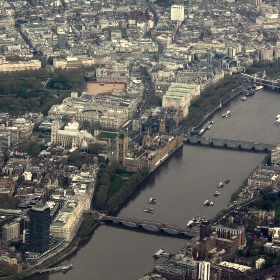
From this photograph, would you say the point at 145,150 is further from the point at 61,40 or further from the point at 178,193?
the point at 61,40

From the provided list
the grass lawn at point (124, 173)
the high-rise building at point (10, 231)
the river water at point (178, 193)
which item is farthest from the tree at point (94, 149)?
the high-rise building at point (10, 231)

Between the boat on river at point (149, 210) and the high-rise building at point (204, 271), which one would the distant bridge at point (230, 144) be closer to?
the boat on river at point (149, 210)

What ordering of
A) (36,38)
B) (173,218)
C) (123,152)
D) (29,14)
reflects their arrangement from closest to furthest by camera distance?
(173,218) < (123,152) < (36,38) < (29,14)

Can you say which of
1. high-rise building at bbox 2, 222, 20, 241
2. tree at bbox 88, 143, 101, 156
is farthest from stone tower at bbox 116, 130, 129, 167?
high-rise building at bbox 2, 222, 20, 241

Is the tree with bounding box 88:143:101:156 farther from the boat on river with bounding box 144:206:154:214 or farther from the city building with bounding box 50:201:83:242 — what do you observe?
the city building with bounding box 50:201:83:242

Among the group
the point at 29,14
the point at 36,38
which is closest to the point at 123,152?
the point at 36,38

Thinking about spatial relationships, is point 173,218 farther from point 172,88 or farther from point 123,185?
point 172,88
